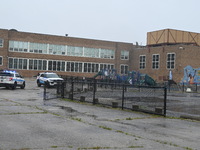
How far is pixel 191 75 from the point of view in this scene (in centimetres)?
5097

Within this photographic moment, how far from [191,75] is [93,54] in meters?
22.4

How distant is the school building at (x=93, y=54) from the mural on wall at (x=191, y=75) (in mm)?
777

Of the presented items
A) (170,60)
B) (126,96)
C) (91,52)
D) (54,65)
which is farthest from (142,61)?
(126,96)

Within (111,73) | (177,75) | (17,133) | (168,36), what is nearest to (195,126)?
(17,133)

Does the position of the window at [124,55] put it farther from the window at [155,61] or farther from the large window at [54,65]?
the window at [155,61]

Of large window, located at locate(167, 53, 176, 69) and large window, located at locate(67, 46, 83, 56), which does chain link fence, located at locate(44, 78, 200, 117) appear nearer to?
large window, located at locate(167, 53, 176, 69)

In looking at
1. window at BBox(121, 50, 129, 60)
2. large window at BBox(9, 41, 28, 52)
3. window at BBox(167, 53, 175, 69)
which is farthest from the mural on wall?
large window at BBox(9, 41, 28, 52)

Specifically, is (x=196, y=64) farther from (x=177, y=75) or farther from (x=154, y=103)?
(x=154, y=103)

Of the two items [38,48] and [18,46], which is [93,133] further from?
[38,48]

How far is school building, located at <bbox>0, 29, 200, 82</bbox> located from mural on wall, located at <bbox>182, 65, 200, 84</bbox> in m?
0.78

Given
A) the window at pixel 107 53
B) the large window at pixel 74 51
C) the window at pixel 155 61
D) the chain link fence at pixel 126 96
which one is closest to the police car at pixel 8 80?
the chain link fence at pixel 126 96

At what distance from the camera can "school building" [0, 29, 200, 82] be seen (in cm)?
5322

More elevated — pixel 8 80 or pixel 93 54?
pixel 93 54

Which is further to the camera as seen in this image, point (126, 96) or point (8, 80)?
point (8, 80)
